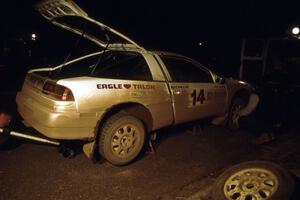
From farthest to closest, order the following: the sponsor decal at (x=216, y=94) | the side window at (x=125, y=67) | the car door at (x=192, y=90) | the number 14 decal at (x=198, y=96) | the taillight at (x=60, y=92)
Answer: the sponsor decal at (x=216, y=94)
the number 14 decal at (x=198, y=96)
the car door at (x=192, y=90)
the side window at (x=125, y=67)
the taillight at (x=60, y=92)

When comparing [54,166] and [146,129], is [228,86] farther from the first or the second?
[54,166]

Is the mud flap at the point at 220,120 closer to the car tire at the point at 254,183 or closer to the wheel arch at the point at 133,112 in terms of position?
the wheel arch at the point at 133,112

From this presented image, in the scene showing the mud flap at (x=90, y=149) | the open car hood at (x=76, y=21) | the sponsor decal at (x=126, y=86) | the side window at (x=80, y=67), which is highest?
the open car hood at (x=76, y=21)

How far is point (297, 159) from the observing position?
464 centimetres

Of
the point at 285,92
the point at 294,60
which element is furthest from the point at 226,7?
the point at 285,92

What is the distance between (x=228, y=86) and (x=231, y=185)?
2.82 m

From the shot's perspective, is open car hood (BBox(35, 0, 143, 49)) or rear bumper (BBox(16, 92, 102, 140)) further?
open car hood (BBox(35, 0, 143, 49))

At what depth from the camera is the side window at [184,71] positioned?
486 cm

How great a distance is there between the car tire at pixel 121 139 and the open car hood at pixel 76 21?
114 centimetres

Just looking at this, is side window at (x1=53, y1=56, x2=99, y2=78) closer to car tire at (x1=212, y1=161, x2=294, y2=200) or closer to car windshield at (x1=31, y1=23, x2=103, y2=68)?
car tire at (x1=212, y1=161, x2=294, y2=200)

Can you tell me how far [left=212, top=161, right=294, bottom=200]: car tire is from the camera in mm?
2984

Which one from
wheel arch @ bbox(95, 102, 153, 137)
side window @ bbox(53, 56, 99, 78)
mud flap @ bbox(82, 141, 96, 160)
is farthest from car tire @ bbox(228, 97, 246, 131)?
mud flap @ bbox(82, 141, 96, 160)

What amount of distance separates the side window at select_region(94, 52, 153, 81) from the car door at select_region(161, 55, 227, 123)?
39 cm

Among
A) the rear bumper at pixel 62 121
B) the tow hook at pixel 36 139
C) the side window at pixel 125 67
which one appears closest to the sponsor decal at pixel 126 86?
the side window at pixel 125 67
